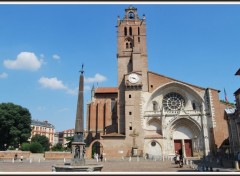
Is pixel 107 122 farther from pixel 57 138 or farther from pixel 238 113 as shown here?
pixel 57 138

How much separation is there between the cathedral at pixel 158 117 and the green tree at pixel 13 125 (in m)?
17.1

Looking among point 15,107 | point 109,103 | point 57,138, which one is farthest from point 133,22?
point 57,138

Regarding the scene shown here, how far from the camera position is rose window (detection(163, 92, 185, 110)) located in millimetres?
47406

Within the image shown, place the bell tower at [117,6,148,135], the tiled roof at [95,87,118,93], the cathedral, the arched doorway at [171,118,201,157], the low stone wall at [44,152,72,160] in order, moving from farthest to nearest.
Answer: the tiled roof at [95,87,118,93] → the arched doorway at [171,118,201,157] → the bell tower at [117,6,148,135] → the cathedral → the low stone wall at [44,152,72,160]

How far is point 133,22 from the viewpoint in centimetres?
5516

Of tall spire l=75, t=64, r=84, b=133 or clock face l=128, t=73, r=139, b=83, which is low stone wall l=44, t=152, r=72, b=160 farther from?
tall spire l=75, t=64, r=84, b=133

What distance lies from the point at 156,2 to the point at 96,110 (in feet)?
146

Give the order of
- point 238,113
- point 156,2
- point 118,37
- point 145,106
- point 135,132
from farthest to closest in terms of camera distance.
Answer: point 118,37
point 145,106
point 135,132
point 238,113
point 156,2

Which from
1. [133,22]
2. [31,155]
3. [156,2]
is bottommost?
[31,155]

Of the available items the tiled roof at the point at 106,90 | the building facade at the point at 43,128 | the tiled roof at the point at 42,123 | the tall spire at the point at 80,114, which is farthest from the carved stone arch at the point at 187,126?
the tiled roof at the point at 42,123

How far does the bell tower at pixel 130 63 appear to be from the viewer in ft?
148

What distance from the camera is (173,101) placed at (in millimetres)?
47688

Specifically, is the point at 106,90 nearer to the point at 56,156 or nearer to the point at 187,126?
the point at 187,126

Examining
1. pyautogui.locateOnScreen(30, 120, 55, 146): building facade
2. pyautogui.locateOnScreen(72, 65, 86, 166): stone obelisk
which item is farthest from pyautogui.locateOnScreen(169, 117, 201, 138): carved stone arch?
pyautogui.locateOnScreen(30, 120, 55, 146): building facade
